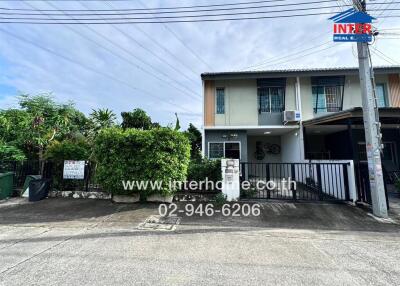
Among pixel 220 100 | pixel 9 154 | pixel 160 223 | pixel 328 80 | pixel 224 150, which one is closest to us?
pixel 160 223

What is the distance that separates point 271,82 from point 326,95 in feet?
11.1

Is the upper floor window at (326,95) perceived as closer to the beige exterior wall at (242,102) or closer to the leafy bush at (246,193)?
the beige exterior wall at (242,102)

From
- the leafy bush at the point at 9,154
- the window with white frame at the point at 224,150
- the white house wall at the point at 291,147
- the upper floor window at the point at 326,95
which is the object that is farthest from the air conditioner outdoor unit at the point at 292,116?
the leafy bush at the point at 9,154

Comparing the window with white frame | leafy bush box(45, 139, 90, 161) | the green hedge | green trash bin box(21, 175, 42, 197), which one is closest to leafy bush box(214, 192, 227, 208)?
the green hedge

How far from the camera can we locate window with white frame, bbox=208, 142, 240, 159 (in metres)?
12.2

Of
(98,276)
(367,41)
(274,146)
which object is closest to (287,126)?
(274,146)

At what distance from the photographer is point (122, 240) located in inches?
166

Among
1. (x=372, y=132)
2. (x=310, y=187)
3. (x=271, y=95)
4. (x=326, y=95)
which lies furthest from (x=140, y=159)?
(x=326, y=95)

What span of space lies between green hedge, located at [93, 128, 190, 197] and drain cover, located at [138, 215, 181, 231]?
1.36m

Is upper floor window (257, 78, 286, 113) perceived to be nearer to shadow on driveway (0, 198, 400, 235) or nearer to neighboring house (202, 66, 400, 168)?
neighboring house (202, 66, 400, 168)

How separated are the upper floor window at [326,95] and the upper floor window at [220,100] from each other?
17.9 feet

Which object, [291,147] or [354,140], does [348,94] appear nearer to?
[354,140]

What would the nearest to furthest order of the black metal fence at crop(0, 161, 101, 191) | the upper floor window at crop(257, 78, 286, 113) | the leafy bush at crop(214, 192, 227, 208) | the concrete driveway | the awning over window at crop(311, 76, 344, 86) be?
the concrete driveway, the leafy bush at crop(214, 192, 227, 208), the black metal fence at crop(0, 161, 101, 191), the awning over window at crop(311, 76, 344, 86), the upper floor window at crop(257, 78, 286, 113)

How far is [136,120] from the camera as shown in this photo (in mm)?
15484
